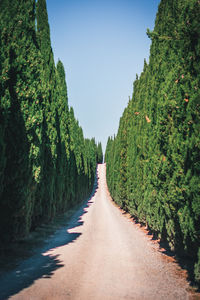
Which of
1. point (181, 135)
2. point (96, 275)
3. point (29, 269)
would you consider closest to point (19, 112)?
point (29, 269)

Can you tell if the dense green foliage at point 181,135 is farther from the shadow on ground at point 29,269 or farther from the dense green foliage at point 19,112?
the dense green foliage at point 19,112

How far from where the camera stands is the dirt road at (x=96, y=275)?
11.5 ft

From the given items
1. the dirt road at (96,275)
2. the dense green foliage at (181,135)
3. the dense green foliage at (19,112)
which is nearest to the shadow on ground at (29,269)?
the dirt road at (96,275)

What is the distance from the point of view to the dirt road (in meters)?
3.50

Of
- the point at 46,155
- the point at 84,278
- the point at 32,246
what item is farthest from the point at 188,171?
the point at 46,155

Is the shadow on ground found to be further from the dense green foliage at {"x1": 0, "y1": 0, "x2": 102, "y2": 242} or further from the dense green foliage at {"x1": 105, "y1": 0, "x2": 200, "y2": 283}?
the dense green foliage at {"x1": 105, "y1": 0, "x2": 200, "y2": 283}

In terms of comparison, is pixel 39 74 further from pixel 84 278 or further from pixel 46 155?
pixel 84 278

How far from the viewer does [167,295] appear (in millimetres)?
3518

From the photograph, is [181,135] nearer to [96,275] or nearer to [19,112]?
[96,275]

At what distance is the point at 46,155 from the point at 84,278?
6.90 metres

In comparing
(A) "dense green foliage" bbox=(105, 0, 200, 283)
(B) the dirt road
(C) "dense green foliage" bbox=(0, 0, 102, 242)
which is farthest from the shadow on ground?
(A) "dense green foliage" bbox=(105, 0, 200, 283)

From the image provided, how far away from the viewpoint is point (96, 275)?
435 cm

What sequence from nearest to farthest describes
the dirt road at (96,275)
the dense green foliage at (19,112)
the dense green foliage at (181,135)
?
the dirt road at (96,275) < the dense green foliage at (181,135) < the dense green foliage at (19,112)

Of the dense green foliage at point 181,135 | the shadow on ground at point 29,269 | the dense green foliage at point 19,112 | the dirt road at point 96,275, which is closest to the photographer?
the dirt road at point 96,275
